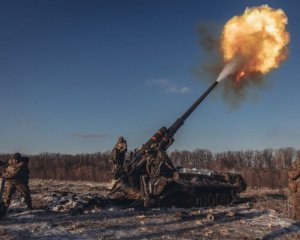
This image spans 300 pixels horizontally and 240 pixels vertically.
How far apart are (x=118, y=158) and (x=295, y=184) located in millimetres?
7974

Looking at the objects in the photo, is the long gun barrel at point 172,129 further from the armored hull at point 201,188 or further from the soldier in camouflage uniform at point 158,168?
the armored hull at point 201,188

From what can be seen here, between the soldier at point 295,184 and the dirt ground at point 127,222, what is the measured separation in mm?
507

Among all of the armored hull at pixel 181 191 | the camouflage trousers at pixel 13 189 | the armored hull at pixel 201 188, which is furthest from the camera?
the armored hull at pixel 201 188

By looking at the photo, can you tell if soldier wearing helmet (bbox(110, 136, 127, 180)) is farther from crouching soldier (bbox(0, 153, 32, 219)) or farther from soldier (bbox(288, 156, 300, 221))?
soldier (bbox(288, 156, 300, 221))

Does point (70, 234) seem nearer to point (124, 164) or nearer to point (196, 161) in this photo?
point (124, 164)

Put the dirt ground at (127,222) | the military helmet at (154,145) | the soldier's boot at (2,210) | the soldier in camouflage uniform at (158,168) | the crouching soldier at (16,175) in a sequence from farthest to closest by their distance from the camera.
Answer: the military helmet at (154,145) → the soldier in camouflage uniform at (158,168) → the crouching soldier at (16,175) → the soldier's boot at (2,210) → the dirt ground at (127,222)

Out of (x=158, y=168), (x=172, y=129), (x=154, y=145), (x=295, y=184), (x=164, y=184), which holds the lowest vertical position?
(x=295, y=184)

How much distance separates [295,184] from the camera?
1362 cm

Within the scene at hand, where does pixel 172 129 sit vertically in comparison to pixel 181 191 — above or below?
above

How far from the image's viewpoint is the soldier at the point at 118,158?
59.1ft

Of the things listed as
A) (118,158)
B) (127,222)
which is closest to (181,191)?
(118,158)

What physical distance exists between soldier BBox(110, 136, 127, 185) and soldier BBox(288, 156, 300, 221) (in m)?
7.54

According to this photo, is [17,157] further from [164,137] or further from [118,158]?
[164,137]

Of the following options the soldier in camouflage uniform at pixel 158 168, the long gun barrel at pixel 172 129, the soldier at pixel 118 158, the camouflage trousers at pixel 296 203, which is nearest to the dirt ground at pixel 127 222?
the camouflage trousers at pixel 296 203
